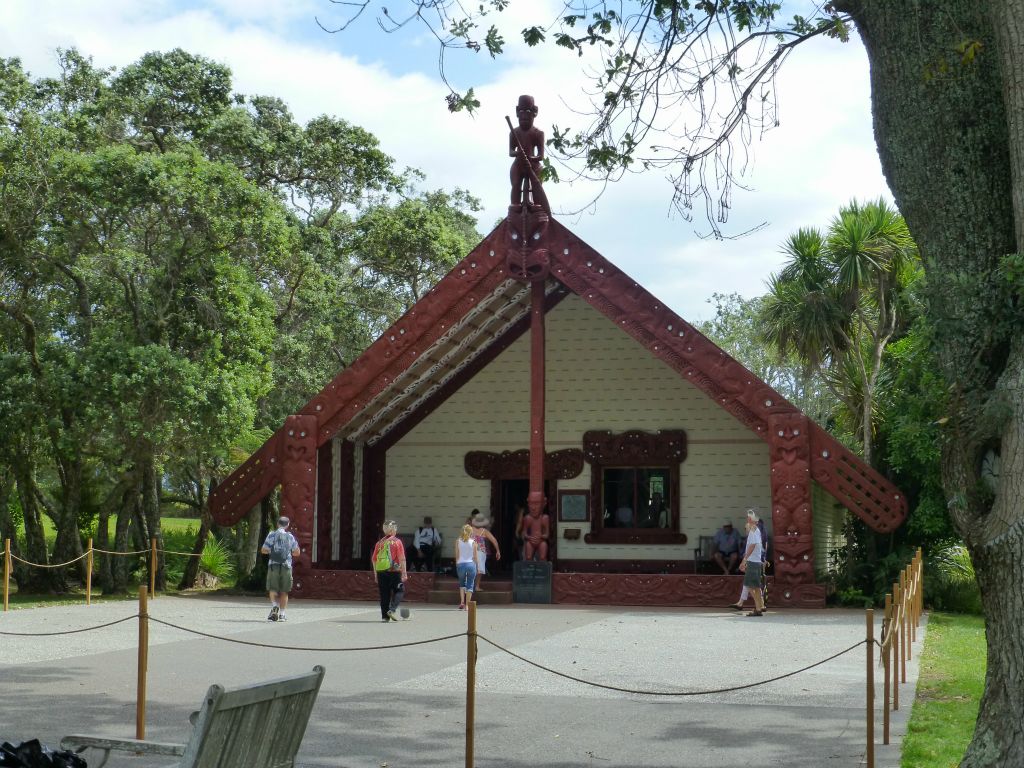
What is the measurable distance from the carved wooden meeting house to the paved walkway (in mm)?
3288

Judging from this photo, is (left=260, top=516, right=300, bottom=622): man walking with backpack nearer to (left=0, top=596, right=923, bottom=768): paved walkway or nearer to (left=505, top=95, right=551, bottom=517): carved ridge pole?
(left=0, top=596, right=923, bottom=768): paved walkway

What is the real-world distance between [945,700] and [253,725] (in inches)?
283

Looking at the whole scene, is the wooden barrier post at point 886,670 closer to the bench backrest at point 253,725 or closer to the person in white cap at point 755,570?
the bench backrest at point 253,725

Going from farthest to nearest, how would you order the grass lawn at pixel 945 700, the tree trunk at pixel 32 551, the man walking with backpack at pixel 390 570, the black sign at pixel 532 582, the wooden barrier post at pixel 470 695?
the tree trunk at pixel 32 551, the black sign at pixel 532 582, the man walking with backpack at pixel 390 570, the grass lawn at pixel 945 700, the wooden barrier post at pixel 470 695

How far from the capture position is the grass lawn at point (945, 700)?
818cm

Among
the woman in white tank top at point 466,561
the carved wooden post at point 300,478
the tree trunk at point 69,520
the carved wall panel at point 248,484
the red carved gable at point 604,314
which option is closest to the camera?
the woman in white tank top at point 466,561

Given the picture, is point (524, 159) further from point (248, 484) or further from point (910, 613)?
point (910, 613)

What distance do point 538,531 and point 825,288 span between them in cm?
773

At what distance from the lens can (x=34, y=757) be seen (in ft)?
19.2

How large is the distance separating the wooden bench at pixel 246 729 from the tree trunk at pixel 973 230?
364cm

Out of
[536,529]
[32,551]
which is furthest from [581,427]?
[32,551]

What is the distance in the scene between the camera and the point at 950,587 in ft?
77.0

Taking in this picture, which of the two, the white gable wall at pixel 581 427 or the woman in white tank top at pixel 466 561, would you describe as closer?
the woman in white tank top at pixel 466 561

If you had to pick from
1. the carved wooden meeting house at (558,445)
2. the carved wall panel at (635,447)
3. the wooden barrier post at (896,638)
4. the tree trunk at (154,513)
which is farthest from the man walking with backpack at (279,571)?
the wooden barrier post at (896,638)
